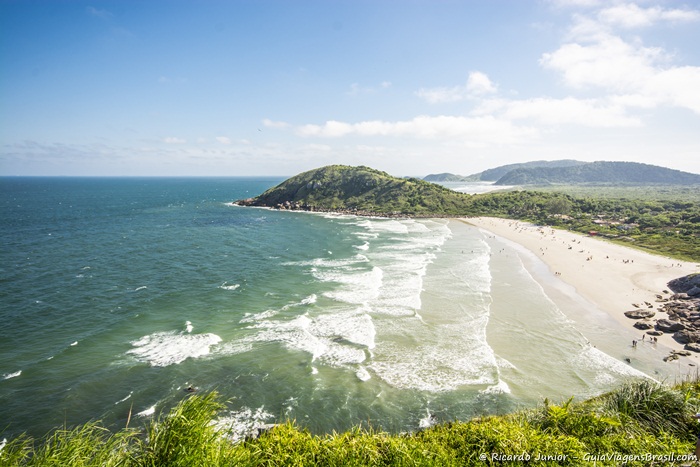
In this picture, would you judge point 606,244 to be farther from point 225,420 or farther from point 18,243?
point 18,243

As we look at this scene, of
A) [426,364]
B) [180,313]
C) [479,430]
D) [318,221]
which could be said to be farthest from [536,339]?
[318,221]

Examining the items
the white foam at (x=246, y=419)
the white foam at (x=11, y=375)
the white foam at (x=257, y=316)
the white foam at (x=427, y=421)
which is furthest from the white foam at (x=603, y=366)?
the white foam at (x=11, y=375)

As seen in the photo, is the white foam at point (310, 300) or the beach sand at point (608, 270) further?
the beach sand at point (608, 270)

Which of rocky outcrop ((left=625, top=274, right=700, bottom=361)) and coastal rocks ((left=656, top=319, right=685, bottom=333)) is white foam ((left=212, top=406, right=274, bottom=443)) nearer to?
rocky outcrop ((left=625, top=274, right=700, bottom=361))

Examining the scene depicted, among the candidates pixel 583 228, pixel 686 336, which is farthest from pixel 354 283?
pixel 583 228

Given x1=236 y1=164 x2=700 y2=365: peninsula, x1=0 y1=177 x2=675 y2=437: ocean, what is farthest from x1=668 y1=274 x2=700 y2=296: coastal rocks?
x1=0 y1=177 x2=675 y2=437: ocean

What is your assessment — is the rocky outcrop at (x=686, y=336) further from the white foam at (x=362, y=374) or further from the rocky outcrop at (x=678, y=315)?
the white foam at (x=362, y=374)
